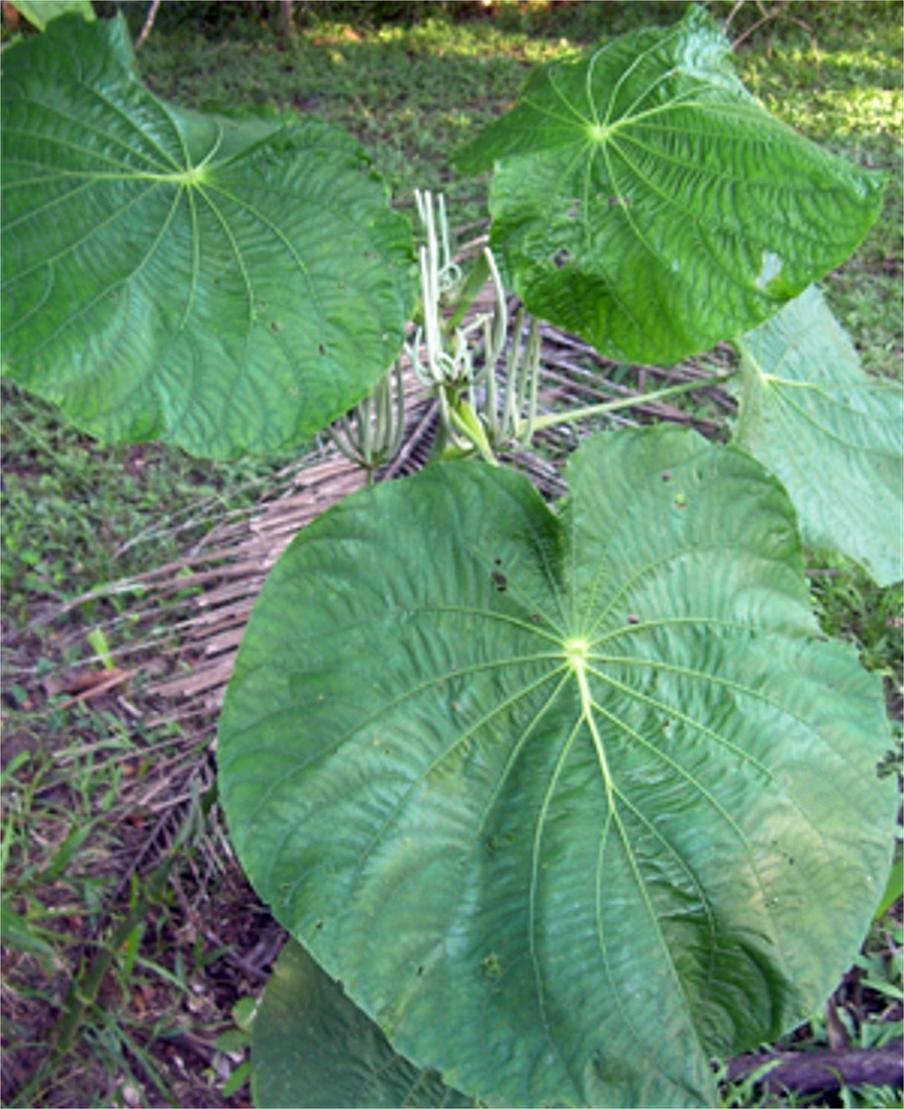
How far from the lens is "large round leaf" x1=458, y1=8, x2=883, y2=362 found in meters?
0.88

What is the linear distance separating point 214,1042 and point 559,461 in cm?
133

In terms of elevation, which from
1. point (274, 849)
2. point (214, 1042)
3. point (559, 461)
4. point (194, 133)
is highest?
Answer: point (194, 133)

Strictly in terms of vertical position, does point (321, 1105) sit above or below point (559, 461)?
below

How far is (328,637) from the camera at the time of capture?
2.77 feet

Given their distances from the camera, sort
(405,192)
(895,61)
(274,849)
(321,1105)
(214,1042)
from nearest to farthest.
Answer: (274,849) < (321,1105) < (214,1042) < (405,192) < (895,61)

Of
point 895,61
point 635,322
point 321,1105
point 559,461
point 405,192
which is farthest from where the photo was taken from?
point 895,61

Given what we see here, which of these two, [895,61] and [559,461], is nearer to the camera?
[559,461]

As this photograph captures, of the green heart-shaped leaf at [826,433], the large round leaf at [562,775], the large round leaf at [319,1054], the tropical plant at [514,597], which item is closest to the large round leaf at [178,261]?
the tropical plant at [514,597]

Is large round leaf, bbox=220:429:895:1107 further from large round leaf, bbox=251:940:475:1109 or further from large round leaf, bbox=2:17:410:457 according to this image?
large round leaf, bbox=251:940:475:1109

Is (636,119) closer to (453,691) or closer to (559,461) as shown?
(453,691)

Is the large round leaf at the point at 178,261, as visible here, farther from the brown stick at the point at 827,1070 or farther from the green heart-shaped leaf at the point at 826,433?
the brown stick at the point at 827,1070

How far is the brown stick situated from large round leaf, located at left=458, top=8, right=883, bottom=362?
1.23 meters

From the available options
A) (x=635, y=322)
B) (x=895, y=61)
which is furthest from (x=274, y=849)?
(x=895, y=61)

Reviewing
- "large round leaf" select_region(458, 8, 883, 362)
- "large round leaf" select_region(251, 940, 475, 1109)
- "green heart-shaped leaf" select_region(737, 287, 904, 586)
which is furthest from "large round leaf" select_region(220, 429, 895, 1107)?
"large round leaf" select_region(251, 940, 475, 1109)
